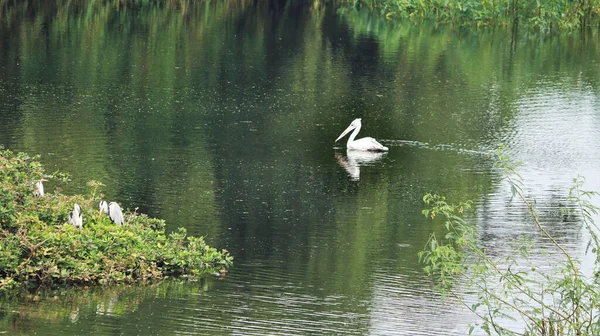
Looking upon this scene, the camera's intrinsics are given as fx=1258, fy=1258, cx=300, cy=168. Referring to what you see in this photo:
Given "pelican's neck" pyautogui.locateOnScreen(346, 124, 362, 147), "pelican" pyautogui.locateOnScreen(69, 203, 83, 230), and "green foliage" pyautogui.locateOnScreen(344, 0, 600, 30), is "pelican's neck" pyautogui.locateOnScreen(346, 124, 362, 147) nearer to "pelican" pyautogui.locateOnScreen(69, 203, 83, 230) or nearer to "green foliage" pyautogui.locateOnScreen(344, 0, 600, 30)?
"pelican" pyautogui.locateOnScreen(69, 203, 83, 230)

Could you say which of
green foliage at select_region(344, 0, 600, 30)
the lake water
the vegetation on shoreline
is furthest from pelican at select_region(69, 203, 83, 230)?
green foliage at select_region(344, 0, 600, 30)

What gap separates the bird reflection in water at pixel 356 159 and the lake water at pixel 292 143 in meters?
0.07

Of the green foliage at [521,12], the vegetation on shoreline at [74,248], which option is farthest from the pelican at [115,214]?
the green foliage at [521,12]

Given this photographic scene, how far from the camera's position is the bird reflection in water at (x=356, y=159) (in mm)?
22656

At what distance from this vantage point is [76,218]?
1463cm

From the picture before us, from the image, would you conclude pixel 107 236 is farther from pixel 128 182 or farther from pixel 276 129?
pixel 276 129

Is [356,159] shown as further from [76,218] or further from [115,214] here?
[76,218]

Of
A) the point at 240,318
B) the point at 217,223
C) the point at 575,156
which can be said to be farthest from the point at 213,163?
the point at 240,318

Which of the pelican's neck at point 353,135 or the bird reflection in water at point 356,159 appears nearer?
the bird reflection in water at point 356,159

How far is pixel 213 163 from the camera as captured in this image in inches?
864

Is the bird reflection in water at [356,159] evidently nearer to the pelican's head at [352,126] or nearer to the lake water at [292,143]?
the lake water at [292,143]

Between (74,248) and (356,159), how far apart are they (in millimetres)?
10129

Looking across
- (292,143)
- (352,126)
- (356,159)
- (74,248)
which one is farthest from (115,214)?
(352,126)

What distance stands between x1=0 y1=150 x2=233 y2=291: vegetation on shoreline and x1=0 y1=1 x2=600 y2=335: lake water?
0.89 feet
